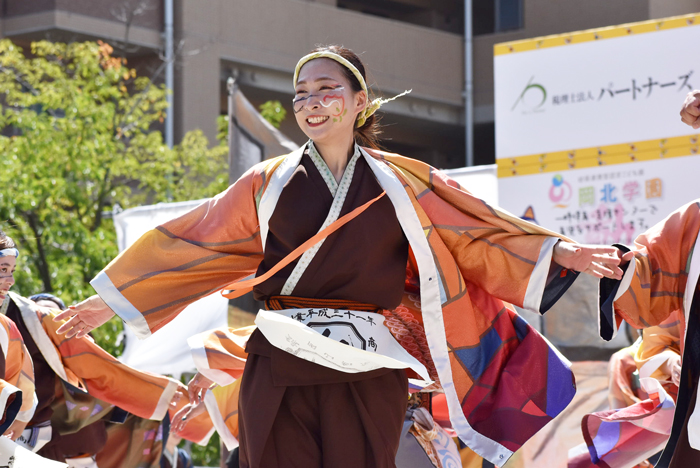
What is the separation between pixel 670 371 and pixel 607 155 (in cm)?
163

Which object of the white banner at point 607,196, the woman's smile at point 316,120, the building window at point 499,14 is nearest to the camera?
Answer: the woman's smile at point 316,120

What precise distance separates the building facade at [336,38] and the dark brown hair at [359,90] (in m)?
7.21

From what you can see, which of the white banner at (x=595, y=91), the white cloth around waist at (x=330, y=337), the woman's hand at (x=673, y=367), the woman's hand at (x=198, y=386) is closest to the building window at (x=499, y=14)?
the white banner at (x=595, y=91)

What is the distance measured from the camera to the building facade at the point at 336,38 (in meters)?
11.3

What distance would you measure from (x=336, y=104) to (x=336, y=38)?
1032 centimetres

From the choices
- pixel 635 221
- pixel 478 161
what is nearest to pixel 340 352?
pixel 635 221

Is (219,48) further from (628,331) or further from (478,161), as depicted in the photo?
(628,331)

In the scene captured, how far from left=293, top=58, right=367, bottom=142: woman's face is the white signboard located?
2.58 metres

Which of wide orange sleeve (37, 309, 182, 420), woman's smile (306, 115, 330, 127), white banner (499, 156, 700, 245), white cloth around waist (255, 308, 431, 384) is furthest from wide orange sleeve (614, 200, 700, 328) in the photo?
wide orange sleeve (37, 309, 182, 420)

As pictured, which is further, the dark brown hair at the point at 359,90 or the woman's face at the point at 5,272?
the woman's face at the point at 5,272

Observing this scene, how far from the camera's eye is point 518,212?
522 centimetres

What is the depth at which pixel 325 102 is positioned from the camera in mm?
2660

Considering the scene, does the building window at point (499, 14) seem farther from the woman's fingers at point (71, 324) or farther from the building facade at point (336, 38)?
the woman's fingers at point (71, 324)

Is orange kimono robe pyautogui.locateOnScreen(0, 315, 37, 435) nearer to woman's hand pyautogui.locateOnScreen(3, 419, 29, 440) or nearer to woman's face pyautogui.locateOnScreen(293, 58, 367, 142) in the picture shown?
woman's hand pyautogui.locateOnScreen(3, 419, 29, 440)
